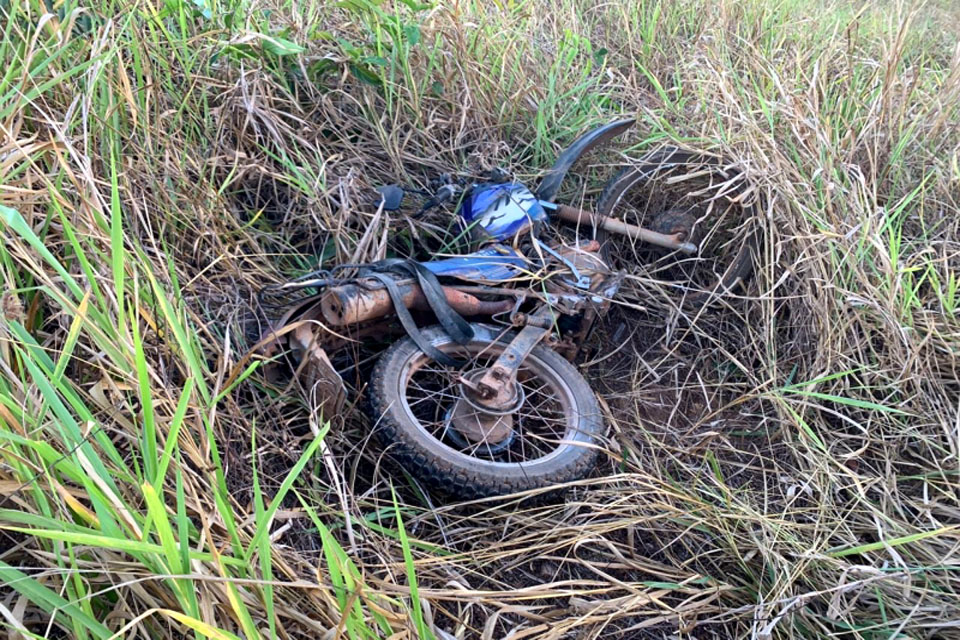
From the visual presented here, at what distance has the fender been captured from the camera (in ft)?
8.45

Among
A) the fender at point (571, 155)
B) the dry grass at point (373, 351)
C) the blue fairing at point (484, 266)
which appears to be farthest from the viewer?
the fender at point (571, 155)

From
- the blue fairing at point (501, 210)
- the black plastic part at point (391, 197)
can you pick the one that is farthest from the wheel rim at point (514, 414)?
the black plastic part at point (391, 197)

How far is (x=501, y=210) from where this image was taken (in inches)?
94.4

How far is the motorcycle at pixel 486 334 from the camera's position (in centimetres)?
188

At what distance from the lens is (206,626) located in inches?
39.8

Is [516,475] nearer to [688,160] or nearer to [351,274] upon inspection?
[351,274]

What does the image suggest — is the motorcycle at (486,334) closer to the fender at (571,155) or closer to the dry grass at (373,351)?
the fender at (571,155)

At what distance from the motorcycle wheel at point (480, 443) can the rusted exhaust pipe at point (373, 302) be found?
8cm

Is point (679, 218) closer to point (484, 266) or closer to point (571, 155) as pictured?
point (571, 155)

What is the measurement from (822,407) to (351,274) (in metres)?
1.47

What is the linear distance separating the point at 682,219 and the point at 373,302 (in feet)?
4.32

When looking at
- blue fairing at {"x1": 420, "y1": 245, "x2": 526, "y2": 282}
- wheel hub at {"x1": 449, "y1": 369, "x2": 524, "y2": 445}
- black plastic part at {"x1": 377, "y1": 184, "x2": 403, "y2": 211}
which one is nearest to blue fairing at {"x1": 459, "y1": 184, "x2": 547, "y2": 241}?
blue fairing at {"x1": 420, "y1": 245, "x2": 526, "y2": 282}

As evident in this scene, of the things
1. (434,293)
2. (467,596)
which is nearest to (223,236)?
(434,293)

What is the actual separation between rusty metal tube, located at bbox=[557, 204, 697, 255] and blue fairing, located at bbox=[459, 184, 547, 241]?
6.4 inches
